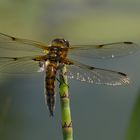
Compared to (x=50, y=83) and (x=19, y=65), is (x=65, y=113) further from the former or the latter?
(x=19, y=65)

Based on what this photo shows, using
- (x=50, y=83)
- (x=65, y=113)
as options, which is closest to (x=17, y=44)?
(x=50, y=83)

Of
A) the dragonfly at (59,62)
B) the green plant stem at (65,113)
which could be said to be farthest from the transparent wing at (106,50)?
the green plant stem at (65,113)

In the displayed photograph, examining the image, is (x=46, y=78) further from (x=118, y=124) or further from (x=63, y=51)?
(x=118, y=124)

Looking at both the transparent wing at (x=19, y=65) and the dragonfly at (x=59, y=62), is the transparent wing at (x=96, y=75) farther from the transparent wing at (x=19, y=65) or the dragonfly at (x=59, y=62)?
the transparent wing at (x=19, y=65)

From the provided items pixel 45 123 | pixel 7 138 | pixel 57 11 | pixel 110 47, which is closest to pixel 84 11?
pixel 57 11

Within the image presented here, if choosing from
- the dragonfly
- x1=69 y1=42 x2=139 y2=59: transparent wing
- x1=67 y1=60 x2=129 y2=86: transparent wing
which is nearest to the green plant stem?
the dragonfly

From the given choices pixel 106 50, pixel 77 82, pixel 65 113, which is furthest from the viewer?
pixel 77 82
